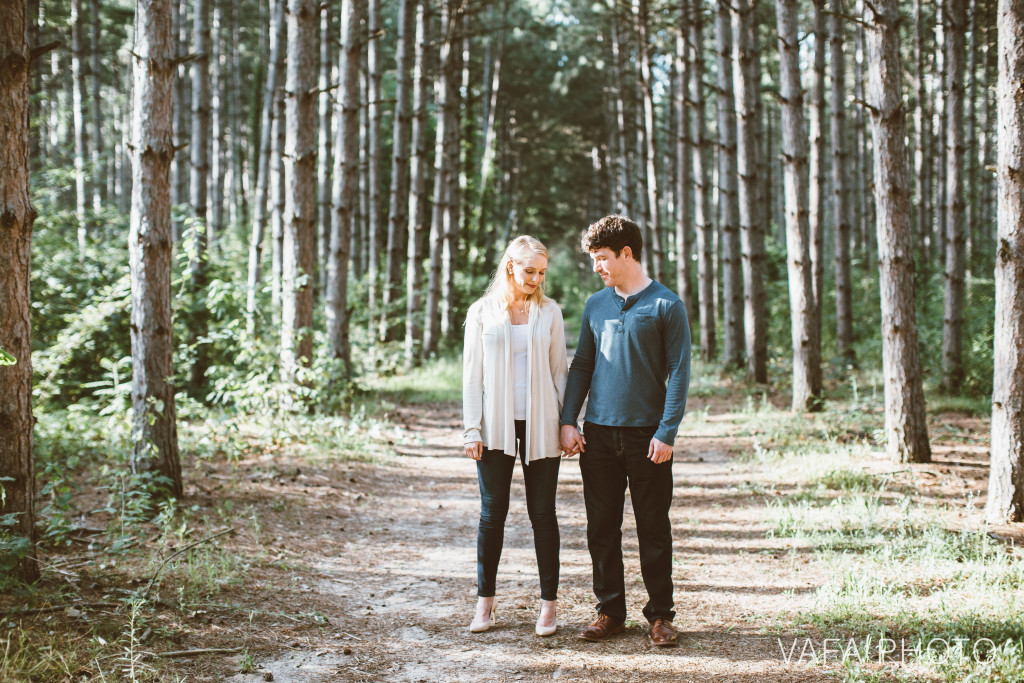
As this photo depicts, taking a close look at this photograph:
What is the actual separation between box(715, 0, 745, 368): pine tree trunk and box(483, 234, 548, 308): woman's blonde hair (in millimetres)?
11181

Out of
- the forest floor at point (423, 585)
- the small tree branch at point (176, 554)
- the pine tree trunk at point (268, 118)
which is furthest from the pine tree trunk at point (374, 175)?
the small tree branch at point (176, 554)

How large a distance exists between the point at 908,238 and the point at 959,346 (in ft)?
16.8

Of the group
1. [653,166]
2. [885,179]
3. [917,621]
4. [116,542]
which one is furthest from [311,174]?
[653,166]

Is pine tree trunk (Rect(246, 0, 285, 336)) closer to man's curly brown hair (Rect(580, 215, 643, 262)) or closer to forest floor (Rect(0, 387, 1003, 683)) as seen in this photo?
forest floor (Rect(0, 387, 1003, 683))

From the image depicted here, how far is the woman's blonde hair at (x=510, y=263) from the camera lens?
4305 mm

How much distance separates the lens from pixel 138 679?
346 cm

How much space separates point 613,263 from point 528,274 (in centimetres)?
49

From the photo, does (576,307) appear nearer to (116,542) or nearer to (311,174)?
(311,174)

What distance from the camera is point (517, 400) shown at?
4340mm

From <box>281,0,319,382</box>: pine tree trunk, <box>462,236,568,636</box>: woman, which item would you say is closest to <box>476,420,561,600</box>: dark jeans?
<box>462,236,568,636</box>: woman

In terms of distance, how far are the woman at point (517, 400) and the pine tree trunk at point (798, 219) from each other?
7641 mm

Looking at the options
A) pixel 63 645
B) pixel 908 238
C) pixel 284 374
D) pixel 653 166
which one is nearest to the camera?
pixel 63 645

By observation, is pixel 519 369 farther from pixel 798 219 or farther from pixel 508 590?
pixel 798 219

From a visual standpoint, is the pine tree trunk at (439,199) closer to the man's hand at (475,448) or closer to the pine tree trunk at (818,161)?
the pine tree trunk at (818,161)
